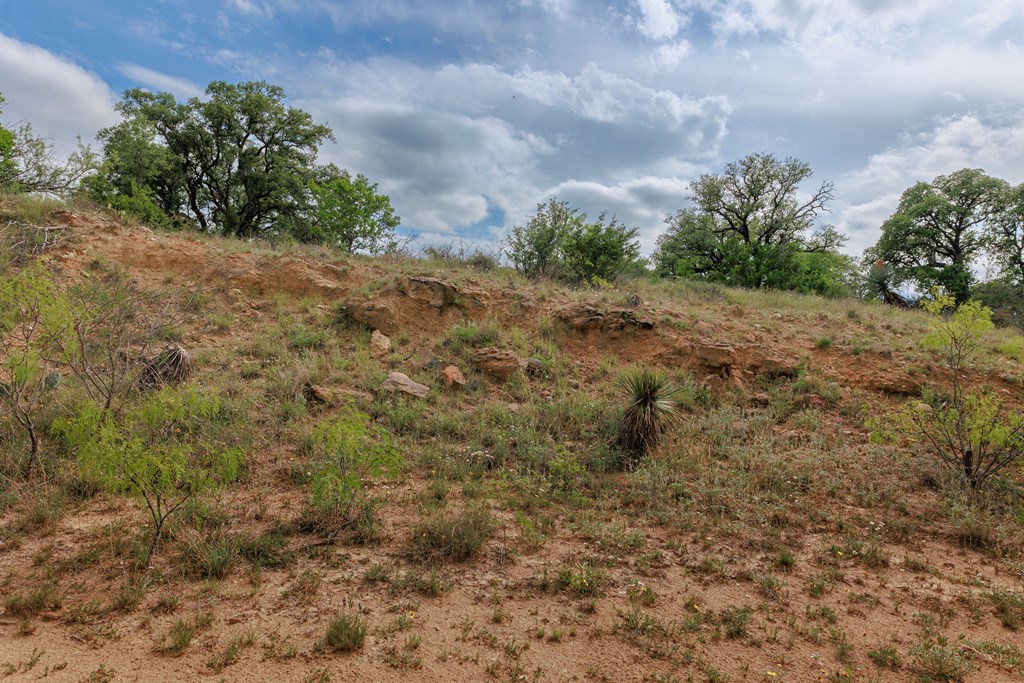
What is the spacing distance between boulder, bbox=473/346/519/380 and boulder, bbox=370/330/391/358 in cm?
193

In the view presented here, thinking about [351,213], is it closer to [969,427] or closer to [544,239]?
[544,239]

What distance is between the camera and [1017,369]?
945cm

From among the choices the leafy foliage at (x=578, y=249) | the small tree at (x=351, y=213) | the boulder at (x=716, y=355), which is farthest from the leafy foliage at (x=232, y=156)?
the boulder at (x=716, y=355)

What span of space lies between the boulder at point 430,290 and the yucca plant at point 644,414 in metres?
5.36

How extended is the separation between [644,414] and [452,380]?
11.5 ft

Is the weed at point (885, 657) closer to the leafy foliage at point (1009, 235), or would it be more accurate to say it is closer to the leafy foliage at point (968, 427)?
the leafy foliage at point (968, 427)

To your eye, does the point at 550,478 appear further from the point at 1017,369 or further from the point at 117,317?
the point at 1017,369

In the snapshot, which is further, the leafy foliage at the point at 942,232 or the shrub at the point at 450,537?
the leafy foliage at the point at 942,232

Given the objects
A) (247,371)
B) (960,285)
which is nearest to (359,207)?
(247,371)

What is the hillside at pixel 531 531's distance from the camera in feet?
11.0

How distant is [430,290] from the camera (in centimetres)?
1154

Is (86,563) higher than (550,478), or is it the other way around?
(550,478)

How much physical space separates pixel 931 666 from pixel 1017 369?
9438mm

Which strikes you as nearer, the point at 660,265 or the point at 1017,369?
the point at 1017,369
